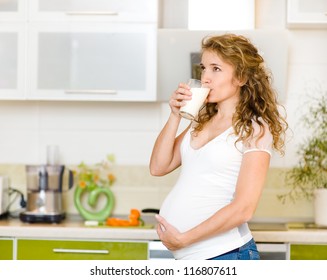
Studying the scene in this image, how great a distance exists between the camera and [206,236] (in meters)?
2.14

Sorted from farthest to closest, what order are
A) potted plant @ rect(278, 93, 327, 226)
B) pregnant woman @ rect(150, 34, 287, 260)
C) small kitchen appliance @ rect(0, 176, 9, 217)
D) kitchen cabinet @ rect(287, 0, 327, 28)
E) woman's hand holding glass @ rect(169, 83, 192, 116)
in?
1. small kitchen appliance @ rect(0, 176, 9, 217)
2. potted plant @ rect(278, 93, 327, 226)
3. kitchen cabinet @ rect(287, 0, 327, 28)
4. woman's hand holding glass @ rect(169, 83, 192, 116)
5. pregnant woman @ rect(150, 34, 287, 260)

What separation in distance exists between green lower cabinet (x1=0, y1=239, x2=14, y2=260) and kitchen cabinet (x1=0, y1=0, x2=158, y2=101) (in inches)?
26.8

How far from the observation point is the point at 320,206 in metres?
3.48

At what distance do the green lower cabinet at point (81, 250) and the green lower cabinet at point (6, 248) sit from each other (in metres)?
0.03

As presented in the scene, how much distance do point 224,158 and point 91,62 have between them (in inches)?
58.3

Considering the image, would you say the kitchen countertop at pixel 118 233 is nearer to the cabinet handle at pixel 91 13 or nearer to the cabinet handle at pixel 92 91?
the cabinet handle at pixel 92 91

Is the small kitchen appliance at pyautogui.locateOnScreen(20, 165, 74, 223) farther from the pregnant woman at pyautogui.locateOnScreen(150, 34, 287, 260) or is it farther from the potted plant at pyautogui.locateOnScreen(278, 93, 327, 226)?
the pregnant woman at pyautogui.locateOnScreen(150, 34, 287, 260)

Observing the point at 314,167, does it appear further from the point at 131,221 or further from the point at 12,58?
the point at 12,58

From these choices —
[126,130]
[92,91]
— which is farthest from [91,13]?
[126,130]

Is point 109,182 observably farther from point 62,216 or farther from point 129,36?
point 129,36

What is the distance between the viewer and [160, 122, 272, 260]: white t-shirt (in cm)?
215

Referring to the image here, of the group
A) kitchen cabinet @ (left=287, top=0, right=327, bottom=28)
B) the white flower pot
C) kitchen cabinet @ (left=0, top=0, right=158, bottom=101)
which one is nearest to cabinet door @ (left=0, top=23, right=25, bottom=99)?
kitchen cabinet @ (left=0, top=0, right=158, bottom=101)

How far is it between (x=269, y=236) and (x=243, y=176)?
1.15 metres

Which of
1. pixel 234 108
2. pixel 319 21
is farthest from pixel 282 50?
pixel 234 108
